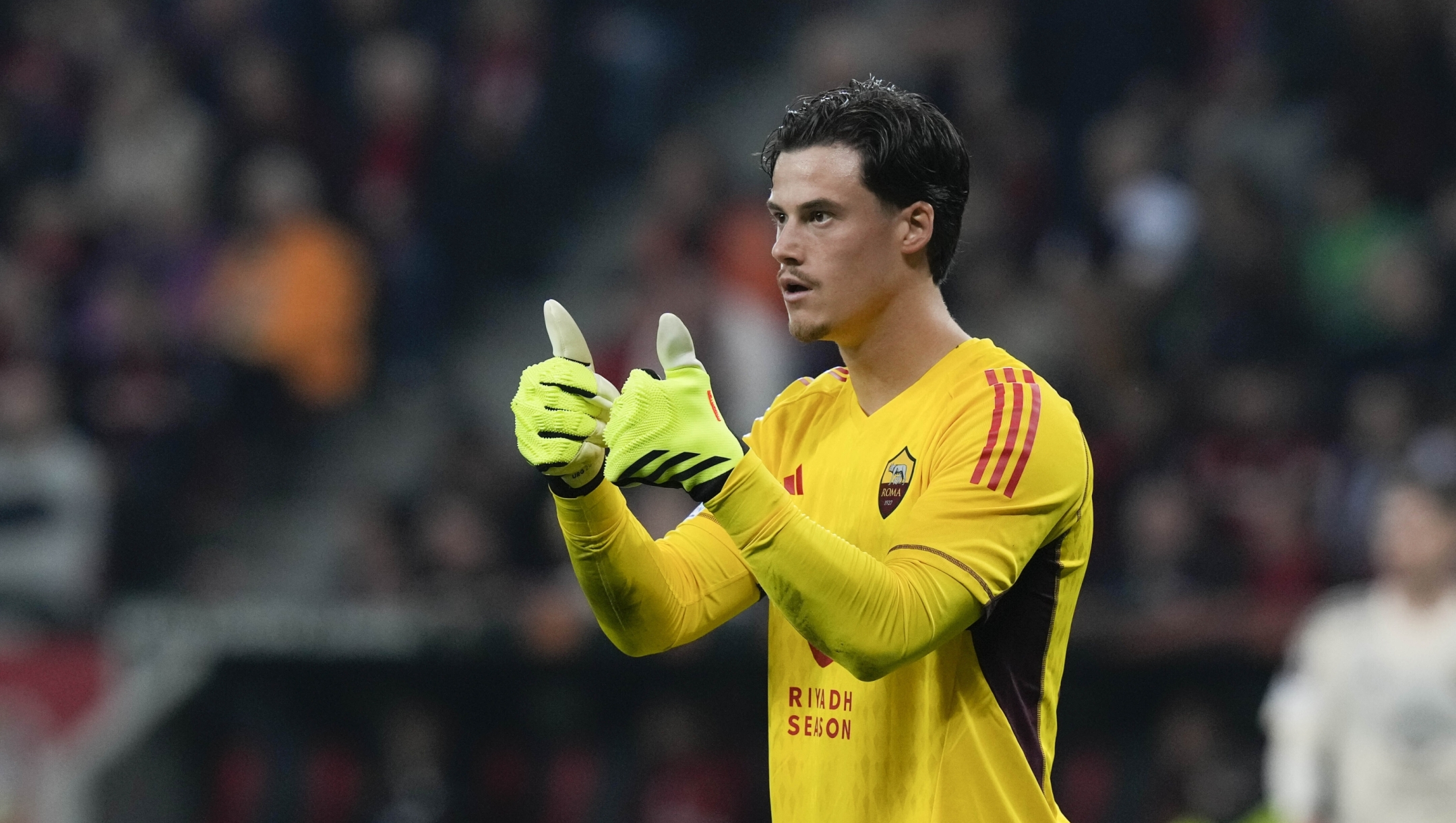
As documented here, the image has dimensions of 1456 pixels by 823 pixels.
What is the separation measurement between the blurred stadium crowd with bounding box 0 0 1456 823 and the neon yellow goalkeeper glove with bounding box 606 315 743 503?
3919 millimetres

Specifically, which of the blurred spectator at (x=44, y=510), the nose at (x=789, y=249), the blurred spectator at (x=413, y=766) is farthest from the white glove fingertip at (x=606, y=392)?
the blurred spectator at (x=44, y=510)

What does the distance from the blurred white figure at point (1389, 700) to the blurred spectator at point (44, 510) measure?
5.57 meters

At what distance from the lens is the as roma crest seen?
3195mm

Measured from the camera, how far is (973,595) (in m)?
2.94

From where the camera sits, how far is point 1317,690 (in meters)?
6.24

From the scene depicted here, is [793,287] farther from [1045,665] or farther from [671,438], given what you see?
[1045,665]

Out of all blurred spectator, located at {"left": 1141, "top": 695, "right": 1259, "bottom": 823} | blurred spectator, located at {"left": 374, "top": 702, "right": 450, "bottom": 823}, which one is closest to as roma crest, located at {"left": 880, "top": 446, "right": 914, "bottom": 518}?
blurred spectator, located at {"left": 1141, "top": 695, "right": 1259, "bottom": 823}

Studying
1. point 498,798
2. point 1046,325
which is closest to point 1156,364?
point 1046,325

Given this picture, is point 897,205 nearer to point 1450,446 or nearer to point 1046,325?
point 1450,446

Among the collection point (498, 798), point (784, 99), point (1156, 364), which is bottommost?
point (498, 798)

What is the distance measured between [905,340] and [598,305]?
7.86 meters

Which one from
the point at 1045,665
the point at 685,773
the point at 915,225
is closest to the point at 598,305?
the point at 685,773

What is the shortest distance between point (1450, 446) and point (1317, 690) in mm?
1505

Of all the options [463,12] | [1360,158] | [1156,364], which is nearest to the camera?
[1156,364]
